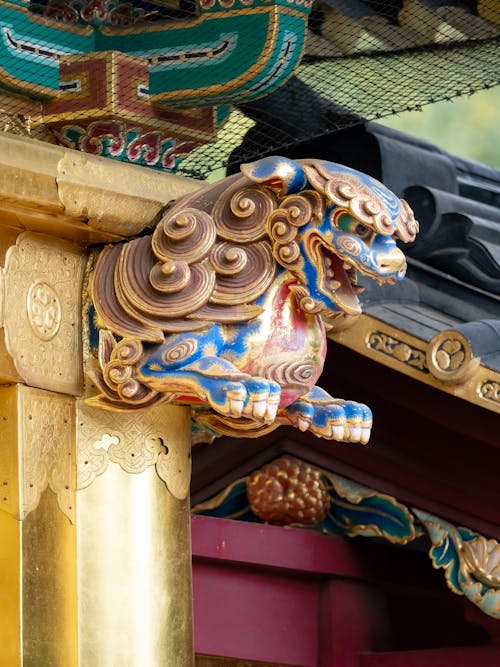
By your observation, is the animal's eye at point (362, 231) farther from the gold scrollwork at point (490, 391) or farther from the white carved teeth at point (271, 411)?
the gold scrollwork at point (490, 391)

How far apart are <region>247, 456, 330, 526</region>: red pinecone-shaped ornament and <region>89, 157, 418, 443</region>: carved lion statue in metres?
1.43

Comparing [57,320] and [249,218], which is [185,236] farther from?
[57,320]

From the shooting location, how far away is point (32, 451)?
284cm

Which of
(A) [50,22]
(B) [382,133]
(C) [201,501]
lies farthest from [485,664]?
(A) [50,22]

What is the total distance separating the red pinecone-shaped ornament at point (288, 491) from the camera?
14.3 feet

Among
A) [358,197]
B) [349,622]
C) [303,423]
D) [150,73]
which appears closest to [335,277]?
[358,197]

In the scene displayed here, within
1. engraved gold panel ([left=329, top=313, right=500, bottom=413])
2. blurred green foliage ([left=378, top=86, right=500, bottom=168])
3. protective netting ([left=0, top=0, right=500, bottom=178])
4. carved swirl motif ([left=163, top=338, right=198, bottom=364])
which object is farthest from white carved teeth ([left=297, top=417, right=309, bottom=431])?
blurred green foliage ([left=378, top=86, right=500, bottom=168])

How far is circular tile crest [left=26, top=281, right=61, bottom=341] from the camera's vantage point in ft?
9.46

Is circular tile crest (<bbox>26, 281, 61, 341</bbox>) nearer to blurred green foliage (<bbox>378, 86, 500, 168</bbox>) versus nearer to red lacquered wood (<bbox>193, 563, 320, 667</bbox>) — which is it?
red lacquered wood (<bbox>193, 563, 320, 667</bbox>)

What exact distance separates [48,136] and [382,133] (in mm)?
1426

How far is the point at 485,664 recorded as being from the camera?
4.41 m

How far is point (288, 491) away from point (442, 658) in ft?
1.86

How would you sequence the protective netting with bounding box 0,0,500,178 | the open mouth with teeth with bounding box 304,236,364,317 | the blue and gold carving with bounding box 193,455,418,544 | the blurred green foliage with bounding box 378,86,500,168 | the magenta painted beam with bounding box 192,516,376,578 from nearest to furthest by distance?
the open mouth with teeth with bounding box 304,236,364,317 → the protective netting with bounding box 0,0,500,178 → the magenta painted beam with bounding box 192,516,376,578 → the blue and gold carving with bounding box 193,455,418,544 → the blurred green foliage with bounding box 378,86,500,168

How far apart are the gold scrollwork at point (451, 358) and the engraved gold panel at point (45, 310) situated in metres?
1.13
